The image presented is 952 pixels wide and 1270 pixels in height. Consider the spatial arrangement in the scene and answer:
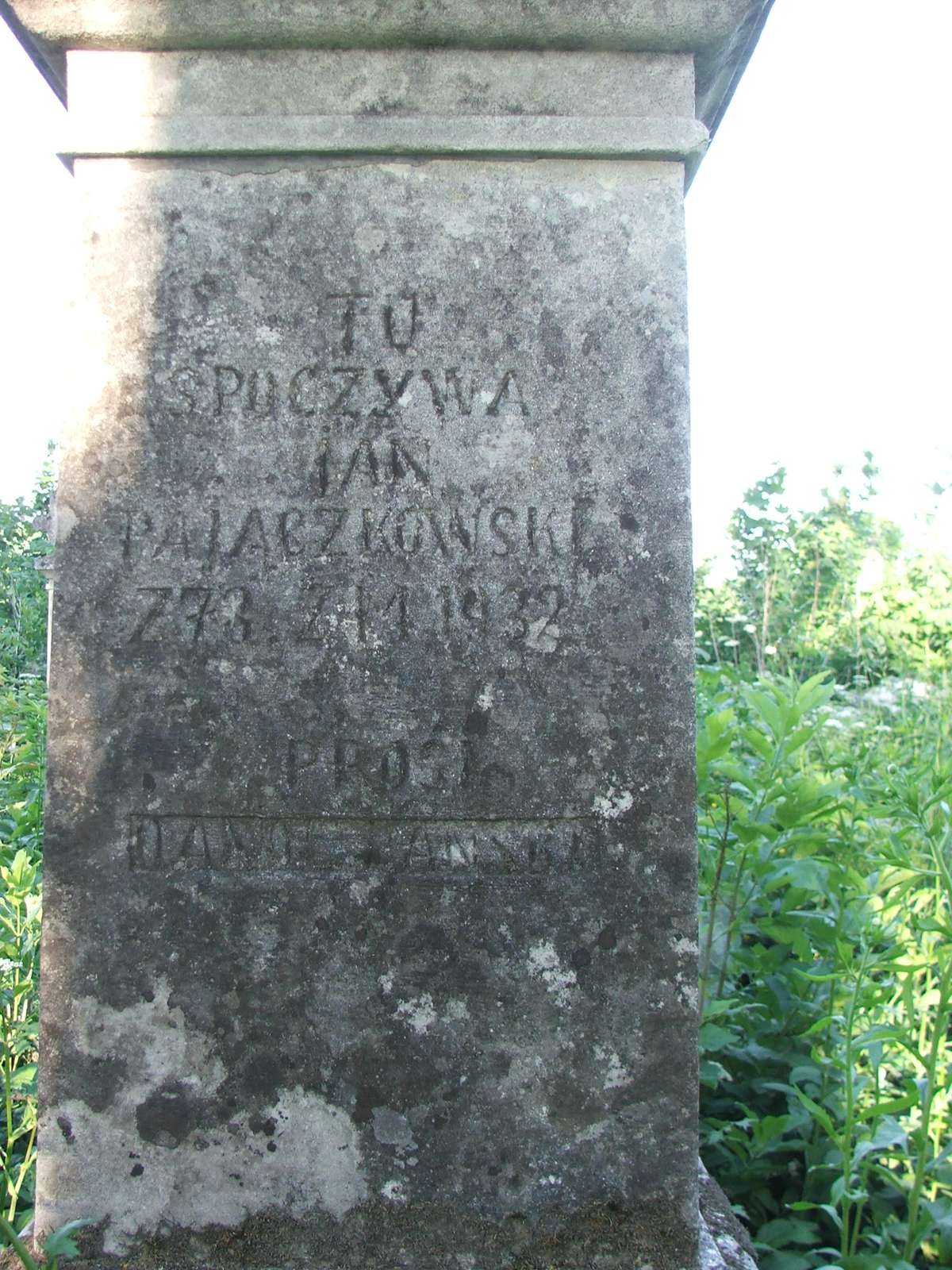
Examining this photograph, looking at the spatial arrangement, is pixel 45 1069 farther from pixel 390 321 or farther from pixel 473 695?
pixel 390 321

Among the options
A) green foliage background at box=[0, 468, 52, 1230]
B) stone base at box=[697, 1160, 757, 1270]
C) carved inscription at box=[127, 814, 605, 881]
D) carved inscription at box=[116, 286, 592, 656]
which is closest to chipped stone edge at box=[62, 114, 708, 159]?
carved inscription at box=[116, 286, 592, 656]

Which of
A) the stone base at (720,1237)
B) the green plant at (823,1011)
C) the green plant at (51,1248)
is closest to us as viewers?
the green plant at (51,1248)

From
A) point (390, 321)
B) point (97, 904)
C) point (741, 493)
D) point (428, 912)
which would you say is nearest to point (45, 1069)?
point (97, 904)

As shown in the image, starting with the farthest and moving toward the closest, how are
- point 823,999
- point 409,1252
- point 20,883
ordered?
point 823,999 → point 20,883 → point 409,1252

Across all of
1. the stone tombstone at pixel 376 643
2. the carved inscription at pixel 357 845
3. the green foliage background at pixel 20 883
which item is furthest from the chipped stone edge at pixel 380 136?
the carved inscription at pixel 357 845

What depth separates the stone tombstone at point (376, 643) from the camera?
1598 millimetres

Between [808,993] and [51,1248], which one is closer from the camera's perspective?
[51,1248]

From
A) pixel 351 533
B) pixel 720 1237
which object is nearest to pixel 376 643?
pixel 351 533

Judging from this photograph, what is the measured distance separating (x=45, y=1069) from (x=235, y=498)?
96 cm

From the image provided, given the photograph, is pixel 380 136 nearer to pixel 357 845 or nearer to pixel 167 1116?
pixel 357 845

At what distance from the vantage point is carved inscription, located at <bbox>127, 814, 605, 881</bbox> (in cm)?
162

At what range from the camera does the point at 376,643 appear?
163cm

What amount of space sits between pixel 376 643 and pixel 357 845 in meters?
0.33

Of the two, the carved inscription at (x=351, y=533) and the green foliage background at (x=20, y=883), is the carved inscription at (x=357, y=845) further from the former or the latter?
the green foliage background at (x=20, y=883)
